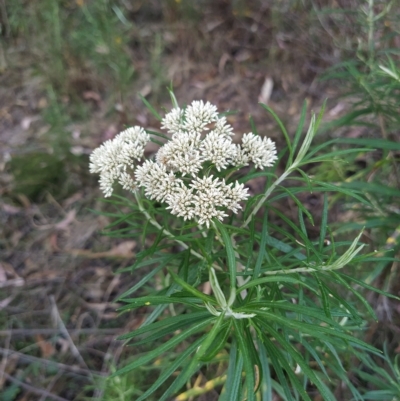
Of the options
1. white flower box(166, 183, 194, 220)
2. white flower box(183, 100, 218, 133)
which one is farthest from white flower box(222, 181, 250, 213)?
white flower box(183, 100, 218, 133)

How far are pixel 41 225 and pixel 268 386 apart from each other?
96.4 inches

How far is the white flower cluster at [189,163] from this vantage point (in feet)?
4.46

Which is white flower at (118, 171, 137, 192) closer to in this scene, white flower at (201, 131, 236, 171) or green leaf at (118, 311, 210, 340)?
white flower at (201, 131, 236, 171)

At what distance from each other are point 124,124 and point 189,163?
109 cm

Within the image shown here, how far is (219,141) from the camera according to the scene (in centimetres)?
141

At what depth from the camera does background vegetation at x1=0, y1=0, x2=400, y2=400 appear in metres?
2.41

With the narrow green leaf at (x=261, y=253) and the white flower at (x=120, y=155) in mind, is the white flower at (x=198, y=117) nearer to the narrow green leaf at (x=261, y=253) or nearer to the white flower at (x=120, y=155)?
the white flower at (x=120, y=155)

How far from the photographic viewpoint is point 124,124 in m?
2.36

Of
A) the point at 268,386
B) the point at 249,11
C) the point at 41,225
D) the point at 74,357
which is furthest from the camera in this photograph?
the point at 249,11

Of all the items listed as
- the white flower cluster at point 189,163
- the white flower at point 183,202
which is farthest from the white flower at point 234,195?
the white flower at point 183,202

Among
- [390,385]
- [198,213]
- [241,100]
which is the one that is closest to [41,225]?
[241,100]

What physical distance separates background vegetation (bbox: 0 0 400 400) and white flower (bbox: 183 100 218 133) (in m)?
0.89

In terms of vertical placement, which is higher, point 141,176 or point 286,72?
point 141,176

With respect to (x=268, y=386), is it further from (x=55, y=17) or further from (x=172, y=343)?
(x=55, y=17)
